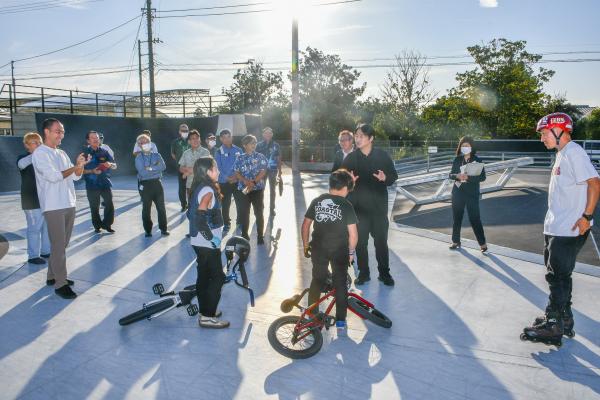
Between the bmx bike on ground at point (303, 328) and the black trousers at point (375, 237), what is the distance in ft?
4.29

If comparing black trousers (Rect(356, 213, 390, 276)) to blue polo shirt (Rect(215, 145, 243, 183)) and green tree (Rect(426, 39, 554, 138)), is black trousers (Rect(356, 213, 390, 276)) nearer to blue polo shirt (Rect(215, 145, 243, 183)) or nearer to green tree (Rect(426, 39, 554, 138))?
blue polo shirt (Rect(215, 145, 243, 183))

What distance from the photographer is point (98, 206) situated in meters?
8.39

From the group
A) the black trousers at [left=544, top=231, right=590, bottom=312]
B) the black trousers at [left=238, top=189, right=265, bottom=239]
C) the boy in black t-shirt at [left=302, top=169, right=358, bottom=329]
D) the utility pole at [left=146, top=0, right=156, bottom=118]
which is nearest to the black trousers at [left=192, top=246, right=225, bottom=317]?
the boy in black t-shirt at [left=302, top=169, right=358, bottom=329]

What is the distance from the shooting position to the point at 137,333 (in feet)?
13.8

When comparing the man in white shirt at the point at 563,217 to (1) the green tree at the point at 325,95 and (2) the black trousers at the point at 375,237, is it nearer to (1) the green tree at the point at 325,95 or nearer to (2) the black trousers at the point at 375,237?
(2) the black trousers at the point at 375,237

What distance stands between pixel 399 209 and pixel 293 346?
8044mm

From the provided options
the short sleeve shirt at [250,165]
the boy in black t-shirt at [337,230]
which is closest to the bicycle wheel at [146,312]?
the boy in black t-shirt at [337,230]

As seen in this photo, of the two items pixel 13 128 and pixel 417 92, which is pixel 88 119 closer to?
pixel 13 128

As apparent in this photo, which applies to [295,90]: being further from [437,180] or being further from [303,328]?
→ [303,328]

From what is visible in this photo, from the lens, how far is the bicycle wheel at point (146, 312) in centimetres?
428

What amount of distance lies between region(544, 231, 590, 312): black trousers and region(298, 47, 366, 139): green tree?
102ft

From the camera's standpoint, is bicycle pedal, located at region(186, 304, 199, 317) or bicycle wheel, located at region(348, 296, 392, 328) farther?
bicycle pedal, located at region(186, 304, 199, 317)

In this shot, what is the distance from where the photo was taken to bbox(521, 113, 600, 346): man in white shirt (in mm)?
3676

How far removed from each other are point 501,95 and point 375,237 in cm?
3167
